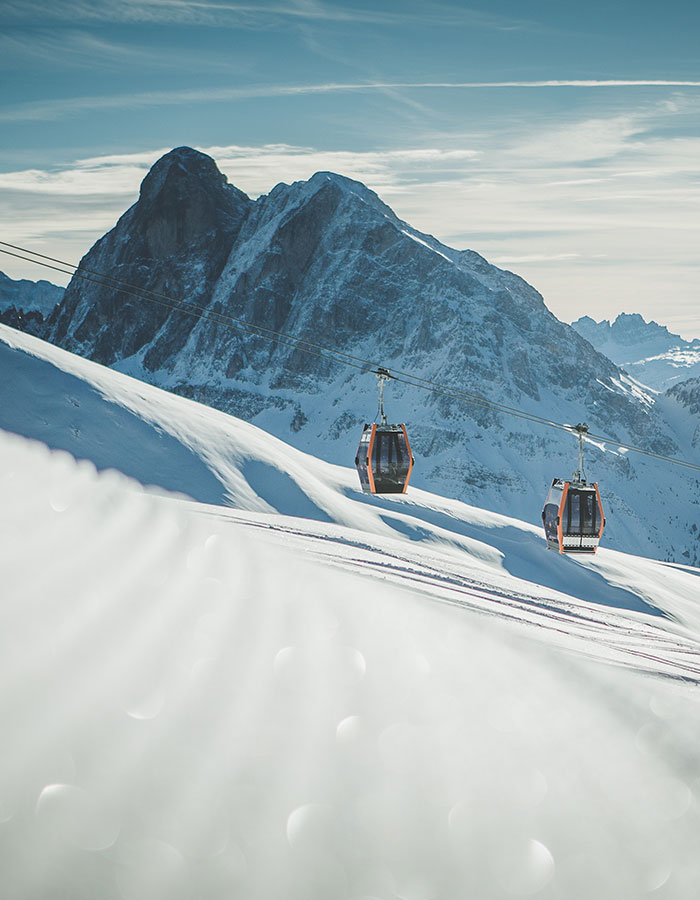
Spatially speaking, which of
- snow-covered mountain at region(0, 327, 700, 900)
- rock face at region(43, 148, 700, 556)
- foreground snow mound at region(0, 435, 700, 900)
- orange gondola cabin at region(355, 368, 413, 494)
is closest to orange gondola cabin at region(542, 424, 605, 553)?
orange gondola cabin at region(355, 368, 413, 494)

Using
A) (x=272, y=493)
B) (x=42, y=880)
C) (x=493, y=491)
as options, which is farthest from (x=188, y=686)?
(x=493, y=491)

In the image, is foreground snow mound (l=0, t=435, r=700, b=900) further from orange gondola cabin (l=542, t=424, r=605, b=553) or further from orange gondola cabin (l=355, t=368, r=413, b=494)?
orange gondola cabin (l=542, t=424, r=605, b=553)

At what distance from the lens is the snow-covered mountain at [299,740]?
10.8 feet

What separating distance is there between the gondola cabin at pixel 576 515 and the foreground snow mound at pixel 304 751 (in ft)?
50.8

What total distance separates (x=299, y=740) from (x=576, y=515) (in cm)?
1844

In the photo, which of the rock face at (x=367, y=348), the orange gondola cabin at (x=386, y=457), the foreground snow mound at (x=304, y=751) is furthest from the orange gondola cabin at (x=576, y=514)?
the rock face at (x=367, y=348)

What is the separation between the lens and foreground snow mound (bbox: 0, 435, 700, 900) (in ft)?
10.7

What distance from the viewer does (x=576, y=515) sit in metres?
21.2

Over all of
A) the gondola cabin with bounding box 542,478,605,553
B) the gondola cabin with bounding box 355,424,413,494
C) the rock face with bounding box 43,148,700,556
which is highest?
the rock face with bounding box 43,148,700,556

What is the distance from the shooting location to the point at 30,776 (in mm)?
3393

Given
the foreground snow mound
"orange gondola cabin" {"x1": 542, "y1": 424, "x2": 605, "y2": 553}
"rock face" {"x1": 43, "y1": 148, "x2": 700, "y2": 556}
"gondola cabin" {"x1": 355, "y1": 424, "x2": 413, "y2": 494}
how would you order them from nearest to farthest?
the foreground snow mound
"gondola cabin" {"x1": 355, "y1": 424, "x2": 413, "y2": 494}
"orange gondola cabin" {"x1": 542, "y1": 424, "x2": 605, "y2": 553}
"rock face" {"x1": 43, "y1": 148, "x2": 700, "y2": 556}

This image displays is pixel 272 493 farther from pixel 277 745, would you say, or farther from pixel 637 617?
pixel 277 745

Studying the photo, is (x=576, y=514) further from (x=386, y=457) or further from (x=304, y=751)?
(x=304, y=751)

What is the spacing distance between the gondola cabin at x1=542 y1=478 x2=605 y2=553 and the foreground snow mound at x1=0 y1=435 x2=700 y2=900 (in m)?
15.5
